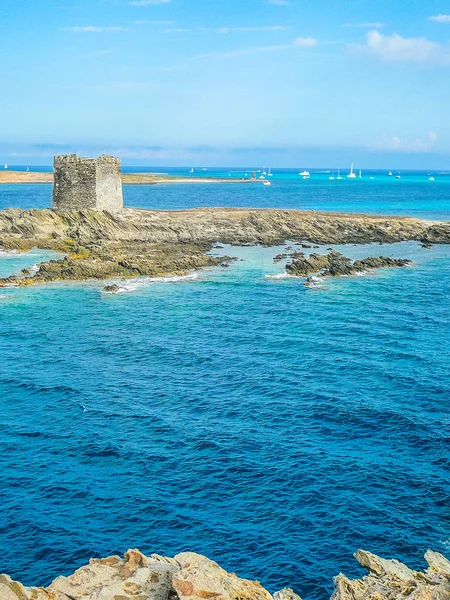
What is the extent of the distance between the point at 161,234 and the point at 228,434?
51.8m

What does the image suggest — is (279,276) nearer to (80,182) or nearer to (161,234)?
(161,234)

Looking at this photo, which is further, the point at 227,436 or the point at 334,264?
the point at 334,264

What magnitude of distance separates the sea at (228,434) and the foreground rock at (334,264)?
443 inches

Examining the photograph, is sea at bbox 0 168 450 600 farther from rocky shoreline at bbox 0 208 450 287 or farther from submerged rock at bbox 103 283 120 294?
rocky shoreline at bbox 0 208 450 287

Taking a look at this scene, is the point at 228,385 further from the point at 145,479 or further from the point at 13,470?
the point at 13,470

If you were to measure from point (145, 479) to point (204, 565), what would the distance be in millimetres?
9772

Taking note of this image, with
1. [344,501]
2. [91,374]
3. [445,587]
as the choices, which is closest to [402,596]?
[445,587]

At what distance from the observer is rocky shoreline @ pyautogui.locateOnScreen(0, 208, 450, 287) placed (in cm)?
5788

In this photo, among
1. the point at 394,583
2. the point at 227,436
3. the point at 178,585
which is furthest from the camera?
the point at 227,436

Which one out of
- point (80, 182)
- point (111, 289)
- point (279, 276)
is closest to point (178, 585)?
point (111, 289)

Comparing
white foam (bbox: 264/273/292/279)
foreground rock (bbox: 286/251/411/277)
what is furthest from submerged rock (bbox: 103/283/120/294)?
foreground rock (bbox: 286/251/411/277)

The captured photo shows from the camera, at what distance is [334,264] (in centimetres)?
5959

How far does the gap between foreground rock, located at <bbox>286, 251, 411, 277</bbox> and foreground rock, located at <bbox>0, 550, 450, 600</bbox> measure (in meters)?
44.8

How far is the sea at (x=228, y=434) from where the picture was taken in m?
19.2
